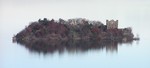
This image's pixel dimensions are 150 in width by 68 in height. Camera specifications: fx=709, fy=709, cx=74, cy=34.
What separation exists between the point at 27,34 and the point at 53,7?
1157 millimetres

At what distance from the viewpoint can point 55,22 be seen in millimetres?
20781

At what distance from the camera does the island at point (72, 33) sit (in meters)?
20.0

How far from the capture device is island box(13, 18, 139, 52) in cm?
2001

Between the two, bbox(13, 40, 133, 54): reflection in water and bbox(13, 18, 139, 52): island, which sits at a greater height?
bbox(13, 18, 139, 52): island

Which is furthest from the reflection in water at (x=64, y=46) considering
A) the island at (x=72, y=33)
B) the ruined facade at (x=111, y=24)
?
the ruined facade at (x=111, y=24)

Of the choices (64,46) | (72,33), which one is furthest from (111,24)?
(64,46)

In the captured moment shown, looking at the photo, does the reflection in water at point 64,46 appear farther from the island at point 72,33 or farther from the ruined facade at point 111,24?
the ruined facade at point 111,24

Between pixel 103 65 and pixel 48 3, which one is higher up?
pixel 48 3

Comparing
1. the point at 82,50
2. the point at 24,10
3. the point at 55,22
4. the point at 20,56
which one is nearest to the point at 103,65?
the point at 20,56

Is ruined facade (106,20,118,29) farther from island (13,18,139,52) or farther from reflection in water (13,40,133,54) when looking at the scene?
reflection in water (13,40,133,54)

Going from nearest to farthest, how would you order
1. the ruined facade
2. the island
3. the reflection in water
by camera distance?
the reflection in water < the island < the ruined facade

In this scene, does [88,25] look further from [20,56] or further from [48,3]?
[20,56]

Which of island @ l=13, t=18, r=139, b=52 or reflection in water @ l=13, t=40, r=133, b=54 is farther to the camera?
island @ l=13, t=18, r=139, b=52

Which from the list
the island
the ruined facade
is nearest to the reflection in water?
the island
